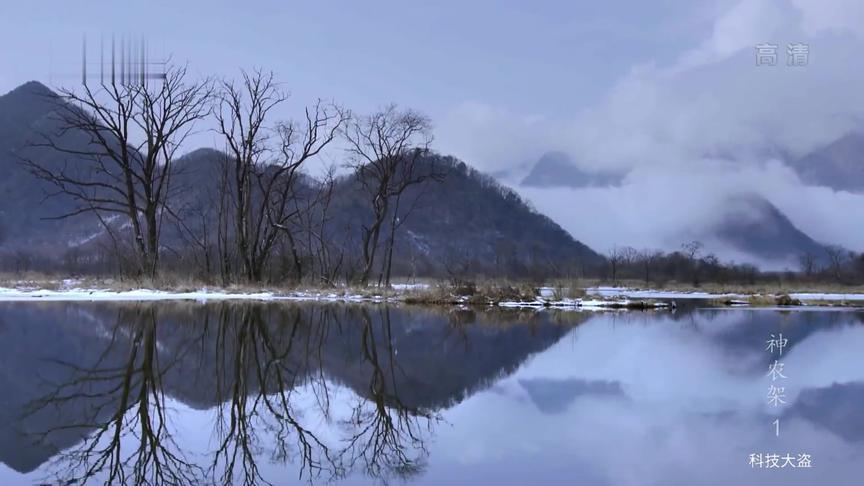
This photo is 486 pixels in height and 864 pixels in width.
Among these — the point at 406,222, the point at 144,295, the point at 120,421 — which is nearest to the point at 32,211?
the point at 406,222

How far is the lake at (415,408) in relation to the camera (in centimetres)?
400

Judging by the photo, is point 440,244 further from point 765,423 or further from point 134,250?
point 765,423

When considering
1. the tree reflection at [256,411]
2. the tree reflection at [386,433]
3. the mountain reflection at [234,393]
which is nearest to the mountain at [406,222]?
the mountain reflection at [234,393]

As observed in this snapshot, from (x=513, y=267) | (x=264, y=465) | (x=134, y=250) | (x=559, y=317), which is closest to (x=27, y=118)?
(x=513, y=267)

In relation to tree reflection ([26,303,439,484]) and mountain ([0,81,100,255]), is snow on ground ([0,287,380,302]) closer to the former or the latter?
tree reflection ([26,303,439,484])

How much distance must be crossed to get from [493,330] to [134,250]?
Result: 20.6m

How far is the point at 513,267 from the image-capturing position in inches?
3091

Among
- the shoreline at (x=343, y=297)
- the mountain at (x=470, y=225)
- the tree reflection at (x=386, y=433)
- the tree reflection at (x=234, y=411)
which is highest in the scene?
the mountain at (x=470, y=225)

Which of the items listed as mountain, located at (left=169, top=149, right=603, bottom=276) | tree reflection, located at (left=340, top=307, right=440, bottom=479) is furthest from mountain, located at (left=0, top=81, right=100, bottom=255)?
tree reflection, located at (left=340, top=307, right=440, bottom=479)

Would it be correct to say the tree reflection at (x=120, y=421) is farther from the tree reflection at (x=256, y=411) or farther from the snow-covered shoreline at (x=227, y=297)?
the snow-covered shoreline at (x=227, y=297)

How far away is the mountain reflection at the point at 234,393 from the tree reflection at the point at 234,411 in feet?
0.04

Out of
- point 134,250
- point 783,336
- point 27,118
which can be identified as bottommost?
point 783,336

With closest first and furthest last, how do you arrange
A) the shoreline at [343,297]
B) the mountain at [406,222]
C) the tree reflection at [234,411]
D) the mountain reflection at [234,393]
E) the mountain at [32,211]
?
the tree reflection at [234,411]
the mountain reflection at [234,393]
the shoreline at [343,297]
the mountain at [406,222]
the mountain at [32,211]

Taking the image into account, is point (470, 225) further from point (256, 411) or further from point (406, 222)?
point (256, 411)
